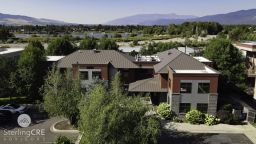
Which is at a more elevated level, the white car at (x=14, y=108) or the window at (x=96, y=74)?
the window at (x=96, y=74)

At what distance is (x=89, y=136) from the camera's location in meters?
23.5

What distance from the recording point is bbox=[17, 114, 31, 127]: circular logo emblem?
38375 mm

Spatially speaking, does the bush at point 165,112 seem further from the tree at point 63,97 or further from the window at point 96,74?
the window at point 96,74

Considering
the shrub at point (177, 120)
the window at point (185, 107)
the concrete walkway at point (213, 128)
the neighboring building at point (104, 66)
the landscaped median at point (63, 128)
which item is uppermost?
the neighboring building at point (104, 66)

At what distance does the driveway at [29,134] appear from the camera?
3322 cm

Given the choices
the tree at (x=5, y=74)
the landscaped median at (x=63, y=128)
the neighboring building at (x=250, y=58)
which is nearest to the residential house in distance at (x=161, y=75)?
the landscaped median at (x=63, y=128)

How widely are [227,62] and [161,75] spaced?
15904 millimetres

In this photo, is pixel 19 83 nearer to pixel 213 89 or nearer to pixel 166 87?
pixel 166 87

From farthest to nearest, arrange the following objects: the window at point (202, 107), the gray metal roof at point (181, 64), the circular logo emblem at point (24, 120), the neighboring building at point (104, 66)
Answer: the neighboring building at point (104, 66)
the gray metal roof at point (181, 64)
the window at point (202, 107)
the circular logo emblem at point (24, 120)

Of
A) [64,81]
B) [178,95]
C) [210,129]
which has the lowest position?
[210,129]

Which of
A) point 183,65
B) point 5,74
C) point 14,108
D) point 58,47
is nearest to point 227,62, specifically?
point 183,65

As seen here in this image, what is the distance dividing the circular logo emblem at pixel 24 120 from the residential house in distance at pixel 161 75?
9.07 meters

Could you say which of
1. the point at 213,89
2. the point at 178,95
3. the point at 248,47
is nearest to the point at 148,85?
the point at 178,95

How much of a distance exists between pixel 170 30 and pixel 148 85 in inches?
5453
